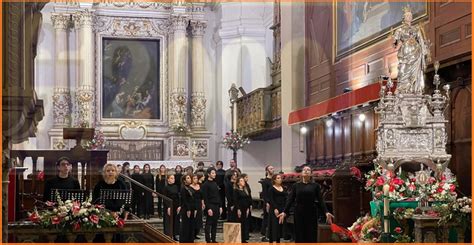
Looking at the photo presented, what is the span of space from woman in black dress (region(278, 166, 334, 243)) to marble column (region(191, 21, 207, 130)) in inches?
584

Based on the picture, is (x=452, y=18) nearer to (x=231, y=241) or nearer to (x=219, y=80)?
(x=231, y=241)

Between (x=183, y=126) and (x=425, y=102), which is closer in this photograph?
(x=425, y=102)

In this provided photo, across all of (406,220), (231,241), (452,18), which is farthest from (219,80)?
(231,241)

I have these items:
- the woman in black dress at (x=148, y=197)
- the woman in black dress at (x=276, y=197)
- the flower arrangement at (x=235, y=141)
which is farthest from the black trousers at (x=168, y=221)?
the flower arrangement at (x=235, y=141)

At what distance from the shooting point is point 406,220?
9477mm

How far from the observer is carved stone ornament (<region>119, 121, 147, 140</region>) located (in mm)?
25359

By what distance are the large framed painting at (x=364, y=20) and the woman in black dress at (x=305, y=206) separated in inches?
154

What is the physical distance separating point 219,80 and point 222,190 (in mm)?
9629

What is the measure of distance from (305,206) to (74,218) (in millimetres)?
3911

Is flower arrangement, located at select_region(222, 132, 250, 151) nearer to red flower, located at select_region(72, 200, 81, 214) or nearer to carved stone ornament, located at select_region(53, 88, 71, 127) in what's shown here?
carved stone ornament, located at select_region(53, 88, 71, 127)

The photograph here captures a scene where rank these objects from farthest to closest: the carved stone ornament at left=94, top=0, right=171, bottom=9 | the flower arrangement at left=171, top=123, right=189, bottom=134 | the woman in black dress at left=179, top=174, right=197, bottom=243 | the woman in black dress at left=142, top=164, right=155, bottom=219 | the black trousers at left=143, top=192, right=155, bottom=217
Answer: the carved stone ornament at left=94, top=0, right=171, bottom=9 < the flower arrangement at left=171, top=123, right=189, bottom=134 < the black trousers at left=143, top=192, right=155, bottom=217 < the woman in black dress at left=142, top=164, right=155, bottom=219 < the woman in black dress at left=179, top=174, right=197, bottom=243

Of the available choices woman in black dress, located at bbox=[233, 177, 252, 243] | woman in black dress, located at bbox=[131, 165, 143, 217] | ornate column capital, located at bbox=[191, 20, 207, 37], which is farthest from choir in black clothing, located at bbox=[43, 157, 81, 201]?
ornate column capital, located at bbox=[191, 20, 207, 37]

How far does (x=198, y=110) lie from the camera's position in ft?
85.1

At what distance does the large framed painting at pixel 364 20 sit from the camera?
14.4 meters
